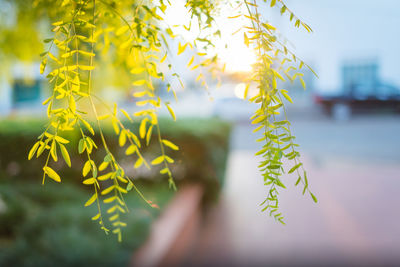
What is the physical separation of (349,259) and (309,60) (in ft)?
35.7

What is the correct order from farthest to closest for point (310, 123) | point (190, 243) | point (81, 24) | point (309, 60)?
point (309, 60) < point (310, 123) < point (190, 243) < point (81, 24)

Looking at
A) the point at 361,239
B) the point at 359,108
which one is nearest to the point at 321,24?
the point at 359,108

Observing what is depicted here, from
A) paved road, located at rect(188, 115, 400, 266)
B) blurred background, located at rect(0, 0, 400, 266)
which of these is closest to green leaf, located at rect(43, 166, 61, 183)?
blurred background, located at rect(0, 0, 400, 266)

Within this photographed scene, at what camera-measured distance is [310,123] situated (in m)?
11.7

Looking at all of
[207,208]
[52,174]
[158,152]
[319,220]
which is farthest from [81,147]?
[319,220]

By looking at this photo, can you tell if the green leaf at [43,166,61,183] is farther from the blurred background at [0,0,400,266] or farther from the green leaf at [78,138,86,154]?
the blurred background at [0,0,400,266]

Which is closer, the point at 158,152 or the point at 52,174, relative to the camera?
the point at 52,174

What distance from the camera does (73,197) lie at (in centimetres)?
327

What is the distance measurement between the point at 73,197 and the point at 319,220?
96.0 inches

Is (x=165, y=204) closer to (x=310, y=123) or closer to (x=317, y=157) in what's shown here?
(x=317, y=157)

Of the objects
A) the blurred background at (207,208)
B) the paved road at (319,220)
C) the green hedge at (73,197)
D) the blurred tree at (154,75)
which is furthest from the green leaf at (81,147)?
A: the paved road at (319,220)

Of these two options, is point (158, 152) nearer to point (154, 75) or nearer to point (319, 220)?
point (319, 220)

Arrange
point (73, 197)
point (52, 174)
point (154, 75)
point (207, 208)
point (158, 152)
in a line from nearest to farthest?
1. point (52, 174)
2. point (154, 75)
3. point (73, 197)
4. point (158, 152)
5. point (207, 208)

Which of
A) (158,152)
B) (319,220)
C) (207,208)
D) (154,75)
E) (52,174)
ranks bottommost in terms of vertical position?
(319,220)
